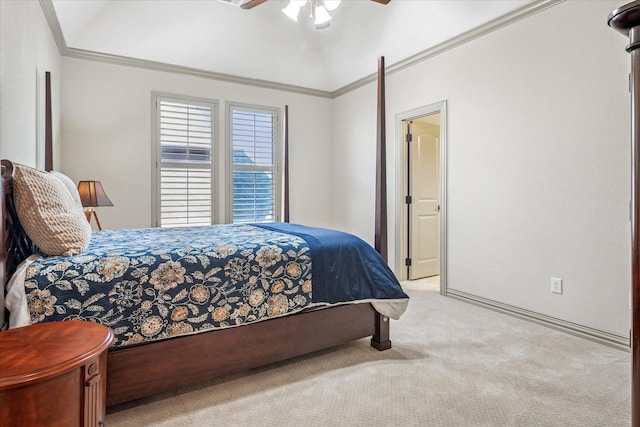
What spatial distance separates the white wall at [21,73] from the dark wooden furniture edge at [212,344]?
551mm

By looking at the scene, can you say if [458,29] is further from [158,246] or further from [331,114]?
[158,246]

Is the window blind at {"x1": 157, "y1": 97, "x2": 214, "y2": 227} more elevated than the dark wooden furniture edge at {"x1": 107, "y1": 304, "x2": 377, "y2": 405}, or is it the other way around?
the window blind at {"x1": 157, "y1": 97, "x2": 214, "y2": 227}

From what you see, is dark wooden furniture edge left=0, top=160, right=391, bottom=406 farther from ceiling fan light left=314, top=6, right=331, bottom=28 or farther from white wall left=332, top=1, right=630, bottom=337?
ceiling fan light left=314, top=6, right=331, bottom=28

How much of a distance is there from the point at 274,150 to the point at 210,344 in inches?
143

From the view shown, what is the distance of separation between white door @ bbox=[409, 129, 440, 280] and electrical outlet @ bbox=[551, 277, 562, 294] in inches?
70.9

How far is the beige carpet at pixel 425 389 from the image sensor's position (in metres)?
1.75

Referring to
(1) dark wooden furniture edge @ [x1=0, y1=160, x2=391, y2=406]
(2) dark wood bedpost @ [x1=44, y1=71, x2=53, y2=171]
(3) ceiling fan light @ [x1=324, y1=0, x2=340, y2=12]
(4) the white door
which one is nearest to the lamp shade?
(2) dark wood bedpost @ [x1=44, y1=71, x2=53, y2=171]

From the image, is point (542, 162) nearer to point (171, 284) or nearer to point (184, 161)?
point (171, 284)

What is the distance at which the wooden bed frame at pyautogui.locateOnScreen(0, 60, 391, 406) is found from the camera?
5.57 feet

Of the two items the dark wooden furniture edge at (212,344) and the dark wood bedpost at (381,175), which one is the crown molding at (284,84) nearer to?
the dark wood bedpost at (381,175)

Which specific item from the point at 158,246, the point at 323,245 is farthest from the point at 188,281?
the point at 323,245

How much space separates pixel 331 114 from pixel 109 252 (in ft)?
14.4

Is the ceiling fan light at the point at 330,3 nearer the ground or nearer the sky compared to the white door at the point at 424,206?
nearer the sky

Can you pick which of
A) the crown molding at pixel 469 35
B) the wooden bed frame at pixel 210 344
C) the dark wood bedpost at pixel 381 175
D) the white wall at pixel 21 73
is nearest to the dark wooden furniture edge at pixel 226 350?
the wooden bed frame at pixel 210 344
